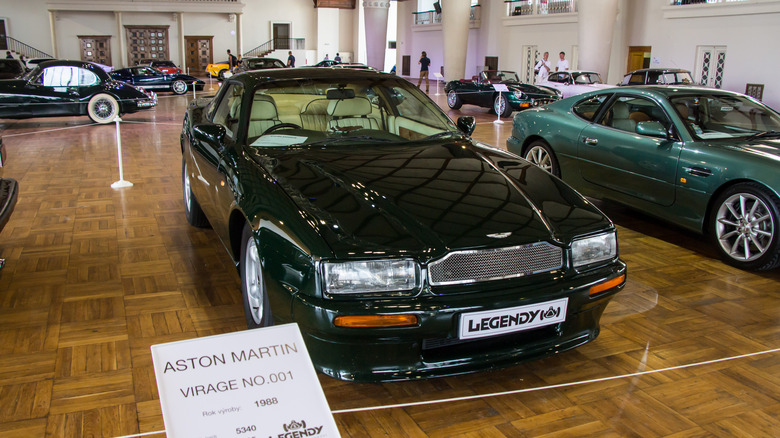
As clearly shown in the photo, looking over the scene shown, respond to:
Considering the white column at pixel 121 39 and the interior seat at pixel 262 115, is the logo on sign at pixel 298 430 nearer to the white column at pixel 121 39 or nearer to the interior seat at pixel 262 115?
the interior seat at pixel 262 115

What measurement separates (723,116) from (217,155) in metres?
3.83

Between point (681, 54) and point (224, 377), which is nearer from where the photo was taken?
point (224, 377)

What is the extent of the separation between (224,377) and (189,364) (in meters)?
0.09

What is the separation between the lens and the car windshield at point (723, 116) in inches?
187

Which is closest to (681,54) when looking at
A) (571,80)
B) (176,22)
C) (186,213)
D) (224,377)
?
(571,80)

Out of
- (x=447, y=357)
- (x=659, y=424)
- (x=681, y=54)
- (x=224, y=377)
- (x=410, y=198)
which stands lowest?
(x=659, y=424)

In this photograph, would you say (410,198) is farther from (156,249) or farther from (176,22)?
(176,22)

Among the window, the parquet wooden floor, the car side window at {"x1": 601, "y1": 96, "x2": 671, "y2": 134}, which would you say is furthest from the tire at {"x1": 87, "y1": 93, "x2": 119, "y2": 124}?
the car side window at {"x1": 601, "y1": 96, "x2": 671, "y2": 134}

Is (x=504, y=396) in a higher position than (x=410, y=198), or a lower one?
lower

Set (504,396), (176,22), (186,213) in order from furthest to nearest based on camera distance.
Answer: (176,22)
(186,213)
(504,396)

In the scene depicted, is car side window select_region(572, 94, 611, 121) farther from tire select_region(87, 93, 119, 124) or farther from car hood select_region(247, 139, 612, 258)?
tire select_region(87, 93, 119, 124)

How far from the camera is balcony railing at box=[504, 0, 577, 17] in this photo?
74.0 feet

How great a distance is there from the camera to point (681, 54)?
18.0 m

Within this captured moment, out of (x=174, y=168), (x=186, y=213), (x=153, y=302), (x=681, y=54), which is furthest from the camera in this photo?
(x=681, y=54)
